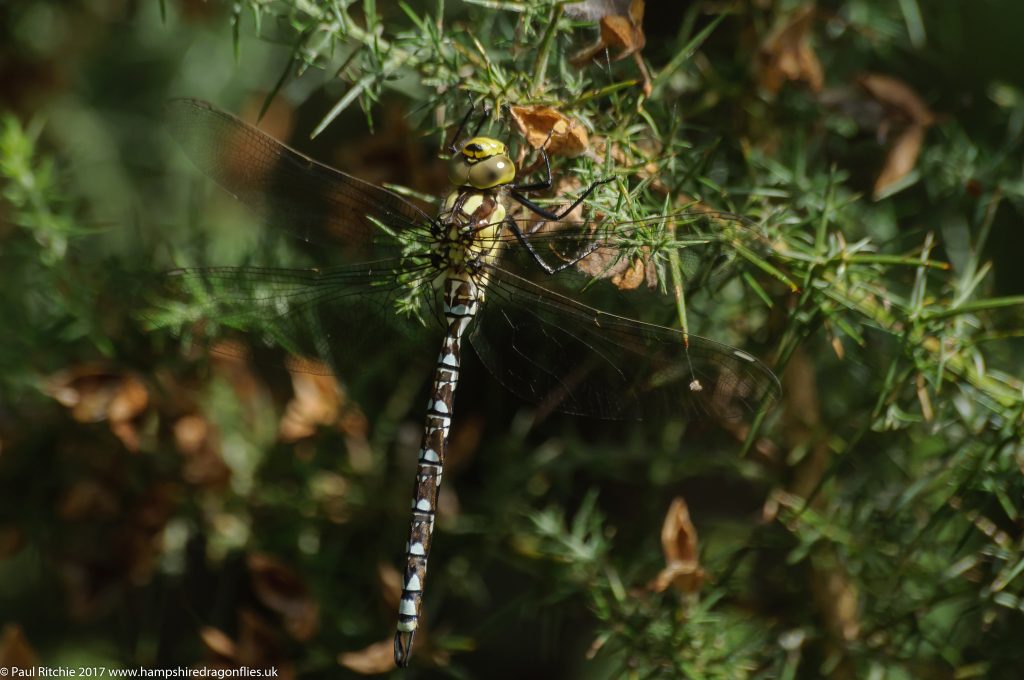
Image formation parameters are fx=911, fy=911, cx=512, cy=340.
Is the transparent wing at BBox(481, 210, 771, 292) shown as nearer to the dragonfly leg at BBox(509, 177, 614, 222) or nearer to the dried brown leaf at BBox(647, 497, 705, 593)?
the dragonfly leg at BBox(509, 177, 614, 222)

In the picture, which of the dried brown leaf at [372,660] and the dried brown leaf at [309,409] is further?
the dried brown leaf at [309,409]

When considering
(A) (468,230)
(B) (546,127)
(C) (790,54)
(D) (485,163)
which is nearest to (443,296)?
(A) (468,230)

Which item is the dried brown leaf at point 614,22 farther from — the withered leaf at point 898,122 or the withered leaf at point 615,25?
the withered leaf at point 898,122

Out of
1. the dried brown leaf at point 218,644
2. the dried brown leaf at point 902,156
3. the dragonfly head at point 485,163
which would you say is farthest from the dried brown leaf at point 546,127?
the dried brown leaf at point 218,644

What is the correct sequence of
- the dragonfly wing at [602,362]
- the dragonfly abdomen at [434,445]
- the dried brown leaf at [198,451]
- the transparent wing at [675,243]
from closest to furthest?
the transparent wing at [675,243] < the dragonfly wing at [602,362] < the dragonfly abdomen at [434,445] < the dried brown leaf at [198,451]

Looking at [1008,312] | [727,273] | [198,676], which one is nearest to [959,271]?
[1008,312]

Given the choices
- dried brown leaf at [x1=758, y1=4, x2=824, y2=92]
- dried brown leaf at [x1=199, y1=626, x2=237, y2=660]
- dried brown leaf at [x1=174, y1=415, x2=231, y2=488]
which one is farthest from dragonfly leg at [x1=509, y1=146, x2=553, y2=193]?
dried brown leaf at [x1=199, y1=626, x2=237, y2=660]
